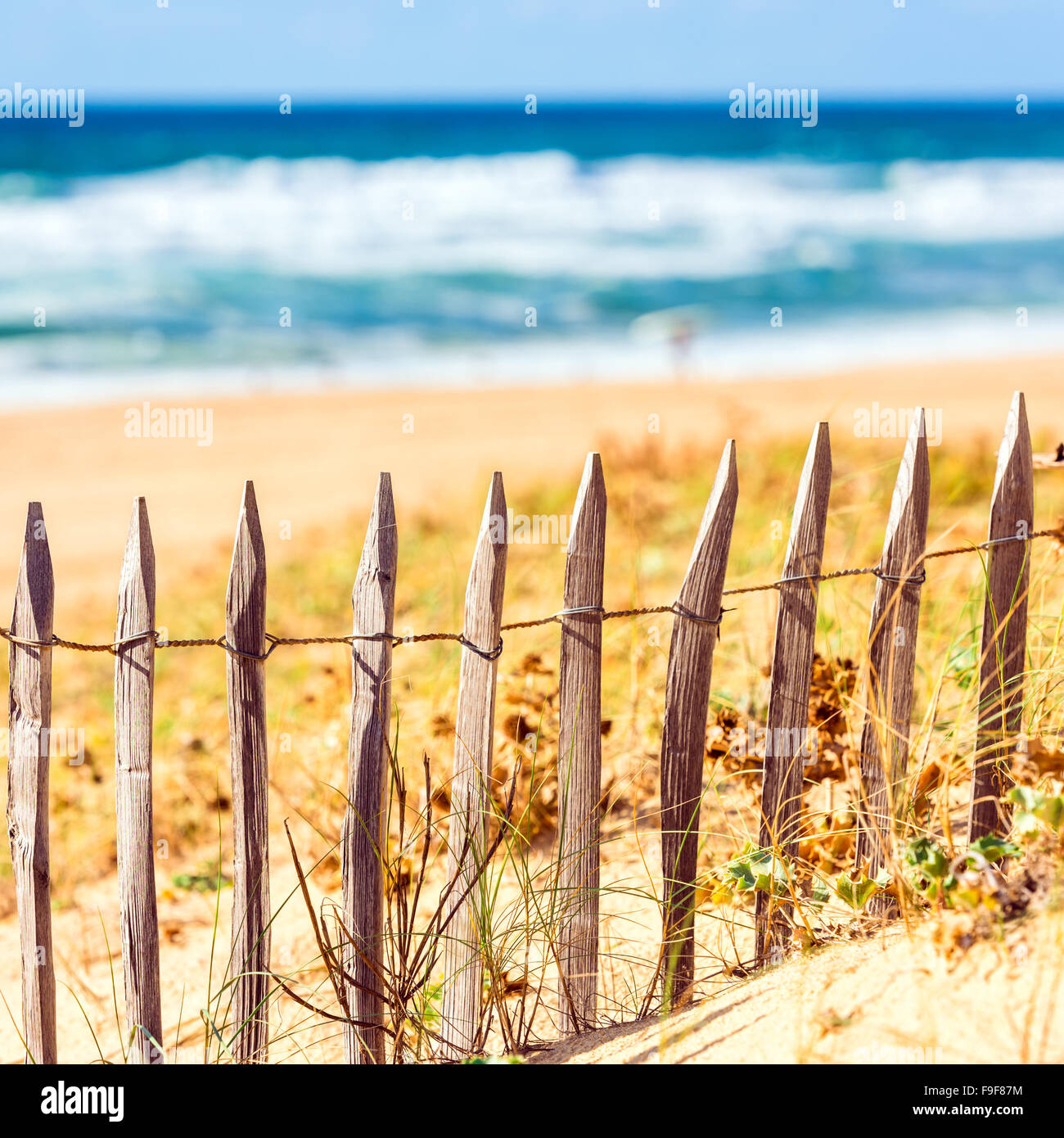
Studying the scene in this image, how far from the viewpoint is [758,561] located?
4074 millimetres

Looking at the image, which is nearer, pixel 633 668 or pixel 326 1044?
pixel 326 1044

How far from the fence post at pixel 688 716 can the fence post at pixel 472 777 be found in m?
0.38

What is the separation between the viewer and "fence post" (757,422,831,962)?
2084 millimetres

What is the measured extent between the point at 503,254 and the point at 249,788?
21.4 metres

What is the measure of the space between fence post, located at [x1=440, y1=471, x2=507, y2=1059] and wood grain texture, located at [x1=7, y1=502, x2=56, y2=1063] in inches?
30.6

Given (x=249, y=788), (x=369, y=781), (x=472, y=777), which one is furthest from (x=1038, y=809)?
(x=249, y=788)

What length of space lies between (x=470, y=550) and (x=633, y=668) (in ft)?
8.51

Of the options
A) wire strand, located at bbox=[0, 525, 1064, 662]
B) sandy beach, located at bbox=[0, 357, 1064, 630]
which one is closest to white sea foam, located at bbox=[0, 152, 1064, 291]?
sandy beach, located at bbox=[0, 357, 1064, 630]

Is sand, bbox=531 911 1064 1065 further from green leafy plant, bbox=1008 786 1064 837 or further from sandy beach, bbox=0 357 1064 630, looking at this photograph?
sandy beach, bbox=0 357 1064 630

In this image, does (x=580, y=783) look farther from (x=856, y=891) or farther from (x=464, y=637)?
(x=856, y=891)

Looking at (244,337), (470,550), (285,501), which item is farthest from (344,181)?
(470,550)

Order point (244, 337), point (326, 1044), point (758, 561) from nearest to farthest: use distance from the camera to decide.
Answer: point (326, 1044), point (758, 561), point (244, 337)

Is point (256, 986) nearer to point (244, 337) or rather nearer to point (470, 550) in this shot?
point (470, 550)
